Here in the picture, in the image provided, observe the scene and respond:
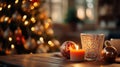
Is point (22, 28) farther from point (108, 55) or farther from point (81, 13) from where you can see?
point (81, 13)

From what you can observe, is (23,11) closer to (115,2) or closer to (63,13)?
(115,2)

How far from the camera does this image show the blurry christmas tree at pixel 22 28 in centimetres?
239

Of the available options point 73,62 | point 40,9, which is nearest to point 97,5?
point 40,9

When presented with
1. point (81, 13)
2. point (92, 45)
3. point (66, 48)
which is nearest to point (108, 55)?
point (92, 45)

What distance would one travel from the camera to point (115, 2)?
6.65 m

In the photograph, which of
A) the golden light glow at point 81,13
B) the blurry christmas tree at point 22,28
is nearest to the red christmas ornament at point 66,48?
the blurry christmas tree at point 22,28

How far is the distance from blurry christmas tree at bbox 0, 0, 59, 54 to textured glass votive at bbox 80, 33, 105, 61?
3.88 ft

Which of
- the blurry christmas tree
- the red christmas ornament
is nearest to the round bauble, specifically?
the red christmas ornament

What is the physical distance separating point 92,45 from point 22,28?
1.30 m

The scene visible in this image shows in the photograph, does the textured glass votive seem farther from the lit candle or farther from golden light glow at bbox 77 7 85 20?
golden light glow at bbox 77 7 85 20

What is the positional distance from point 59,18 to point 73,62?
20.2 feet

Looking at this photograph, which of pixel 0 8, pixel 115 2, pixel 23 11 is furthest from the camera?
pixel 115 2

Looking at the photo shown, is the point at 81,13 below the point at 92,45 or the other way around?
below

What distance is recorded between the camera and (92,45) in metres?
1.26
